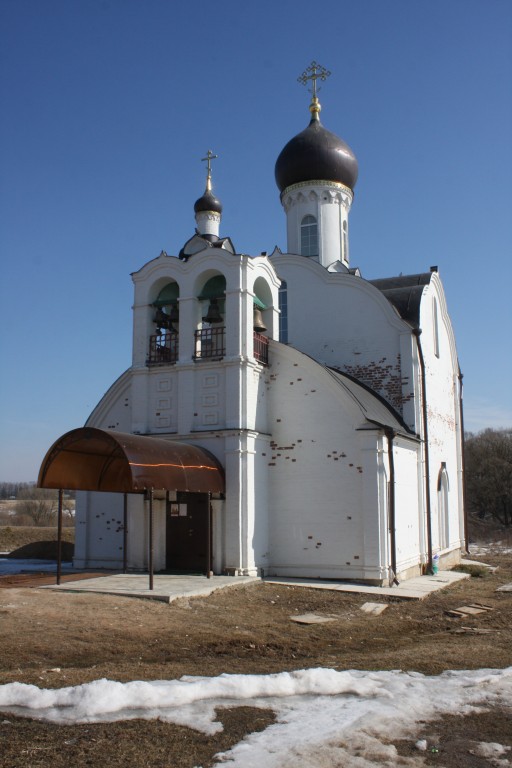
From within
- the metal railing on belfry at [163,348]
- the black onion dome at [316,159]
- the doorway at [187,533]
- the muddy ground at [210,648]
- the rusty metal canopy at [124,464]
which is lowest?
the muddy ground at [210,648]

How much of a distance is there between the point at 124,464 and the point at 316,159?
1175 cm

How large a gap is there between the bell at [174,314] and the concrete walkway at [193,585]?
5.74m

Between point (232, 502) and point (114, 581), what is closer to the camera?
point (114, 581)

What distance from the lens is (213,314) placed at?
15.9 m

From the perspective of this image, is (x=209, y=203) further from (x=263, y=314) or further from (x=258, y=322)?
(x=258, y=322)

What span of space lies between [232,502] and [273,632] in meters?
5.03

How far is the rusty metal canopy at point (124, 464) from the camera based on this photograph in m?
12.2

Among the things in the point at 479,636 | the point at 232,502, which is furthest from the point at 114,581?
the point at 479,636

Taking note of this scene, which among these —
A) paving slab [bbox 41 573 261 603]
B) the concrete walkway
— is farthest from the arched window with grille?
paving slab [bbox 41 573 261 603]

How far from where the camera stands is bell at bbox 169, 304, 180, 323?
54.0ft

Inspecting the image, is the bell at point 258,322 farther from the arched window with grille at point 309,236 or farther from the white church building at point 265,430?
→ the arched window with grille at point 309,236

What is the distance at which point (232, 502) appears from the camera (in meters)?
14.5

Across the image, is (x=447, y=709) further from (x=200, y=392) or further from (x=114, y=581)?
(x=200, y=392)

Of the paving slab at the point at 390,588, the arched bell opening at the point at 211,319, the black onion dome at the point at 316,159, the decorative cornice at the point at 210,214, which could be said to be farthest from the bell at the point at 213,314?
the black onion dome at the point at 316,159
